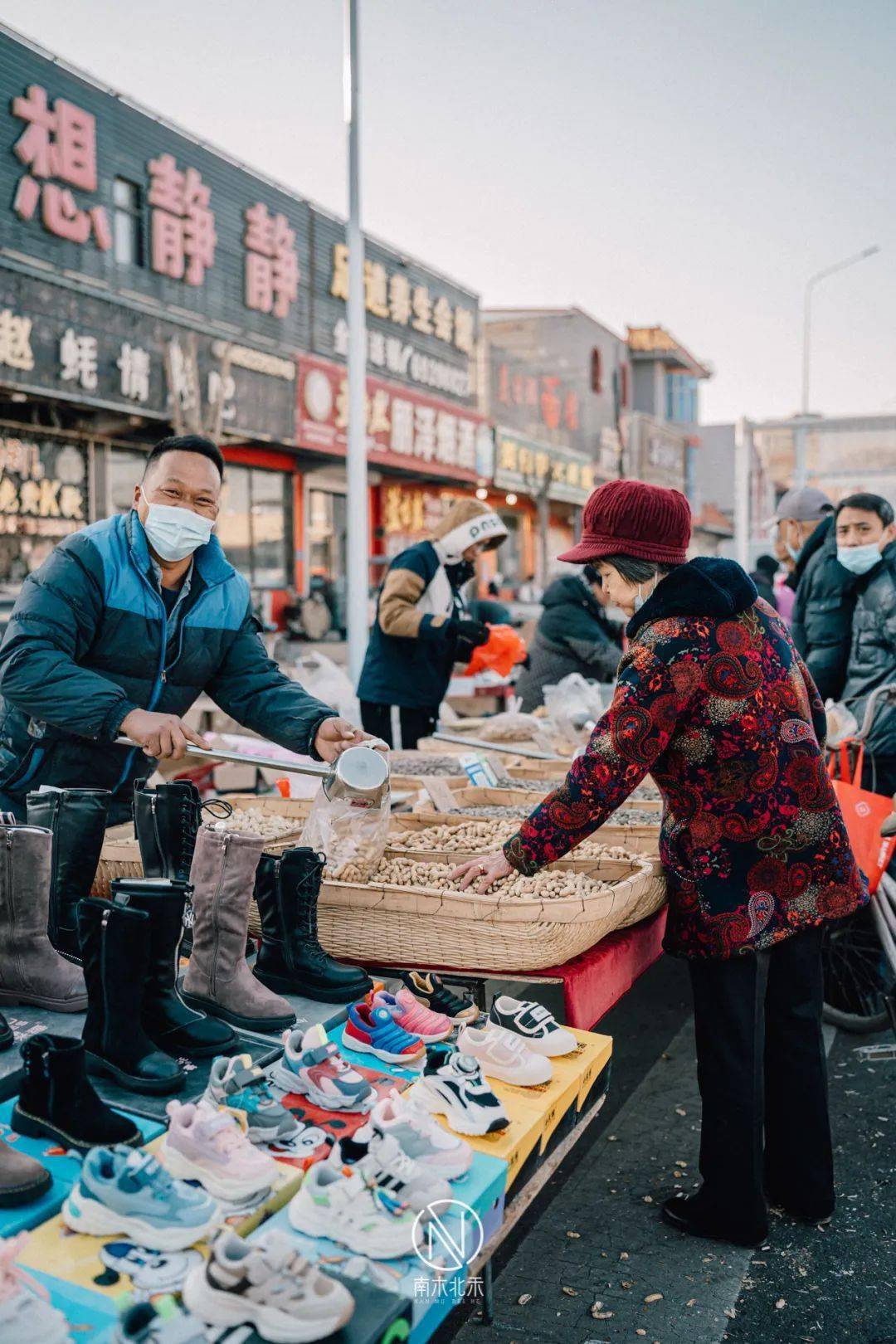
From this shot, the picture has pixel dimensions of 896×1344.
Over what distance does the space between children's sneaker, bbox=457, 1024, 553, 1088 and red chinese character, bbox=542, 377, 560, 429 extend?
23.5 m

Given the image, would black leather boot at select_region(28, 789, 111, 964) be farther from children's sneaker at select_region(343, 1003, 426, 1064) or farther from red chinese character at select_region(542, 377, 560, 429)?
red chinese character at select_region(542, 377, 560, 429)

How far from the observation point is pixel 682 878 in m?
2.54

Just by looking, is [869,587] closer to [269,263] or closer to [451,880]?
[451,880]

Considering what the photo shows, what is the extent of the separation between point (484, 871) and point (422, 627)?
6.88 ft

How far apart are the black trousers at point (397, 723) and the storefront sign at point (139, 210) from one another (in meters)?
7.30

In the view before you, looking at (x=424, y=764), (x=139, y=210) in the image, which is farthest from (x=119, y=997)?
(x=139, y=210)

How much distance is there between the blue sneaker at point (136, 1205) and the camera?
141 centimetres

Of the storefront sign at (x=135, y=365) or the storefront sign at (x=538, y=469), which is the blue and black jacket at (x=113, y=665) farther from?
the storefront sign at (x=538, y=469)

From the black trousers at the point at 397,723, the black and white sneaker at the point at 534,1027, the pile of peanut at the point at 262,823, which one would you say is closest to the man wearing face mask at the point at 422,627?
the black trousers at the point at 397,723

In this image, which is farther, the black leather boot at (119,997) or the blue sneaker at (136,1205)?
the black leather boot at (119,997)

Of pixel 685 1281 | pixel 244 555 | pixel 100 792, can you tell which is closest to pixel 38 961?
pixel 100 792

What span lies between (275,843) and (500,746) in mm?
1964

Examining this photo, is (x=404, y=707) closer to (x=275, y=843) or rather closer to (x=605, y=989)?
(x=275, y=843)

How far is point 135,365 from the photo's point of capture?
11.2 meters
